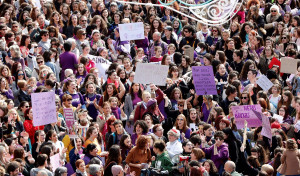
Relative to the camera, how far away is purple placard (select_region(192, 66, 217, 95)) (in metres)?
18.7

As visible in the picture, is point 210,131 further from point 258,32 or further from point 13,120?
point 258,32

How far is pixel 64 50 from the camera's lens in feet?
68.7

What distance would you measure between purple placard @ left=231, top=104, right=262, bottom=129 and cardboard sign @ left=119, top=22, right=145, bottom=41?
17.2 ft

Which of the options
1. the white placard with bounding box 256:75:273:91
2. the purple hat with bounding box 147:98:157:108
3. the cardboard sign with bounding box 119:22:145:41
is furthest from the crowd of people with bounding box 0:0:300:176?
the cardboard sign with bounding box 119:22:145:41

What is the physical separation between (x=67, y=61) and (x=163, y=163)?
5.00 m

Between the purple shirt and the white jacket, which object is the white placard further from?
the purple shirt

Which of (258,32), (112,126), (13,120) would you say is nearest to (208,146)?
(112,126)

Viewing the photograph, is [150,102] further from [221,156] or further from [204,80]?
[221,156]

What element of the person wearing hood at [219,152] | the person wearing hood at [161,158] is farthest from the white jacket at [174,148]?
the person wearing hood at [219,152]

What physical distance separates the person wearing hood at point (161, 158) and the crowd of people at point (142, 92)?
2cm

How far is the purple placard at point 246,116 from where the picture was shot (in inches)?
677

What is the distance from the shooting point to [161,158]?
15.8 m

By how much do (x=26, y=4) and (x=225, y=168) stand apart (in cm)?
941

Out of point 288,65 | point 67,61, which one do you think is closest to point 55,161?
point 67,61
